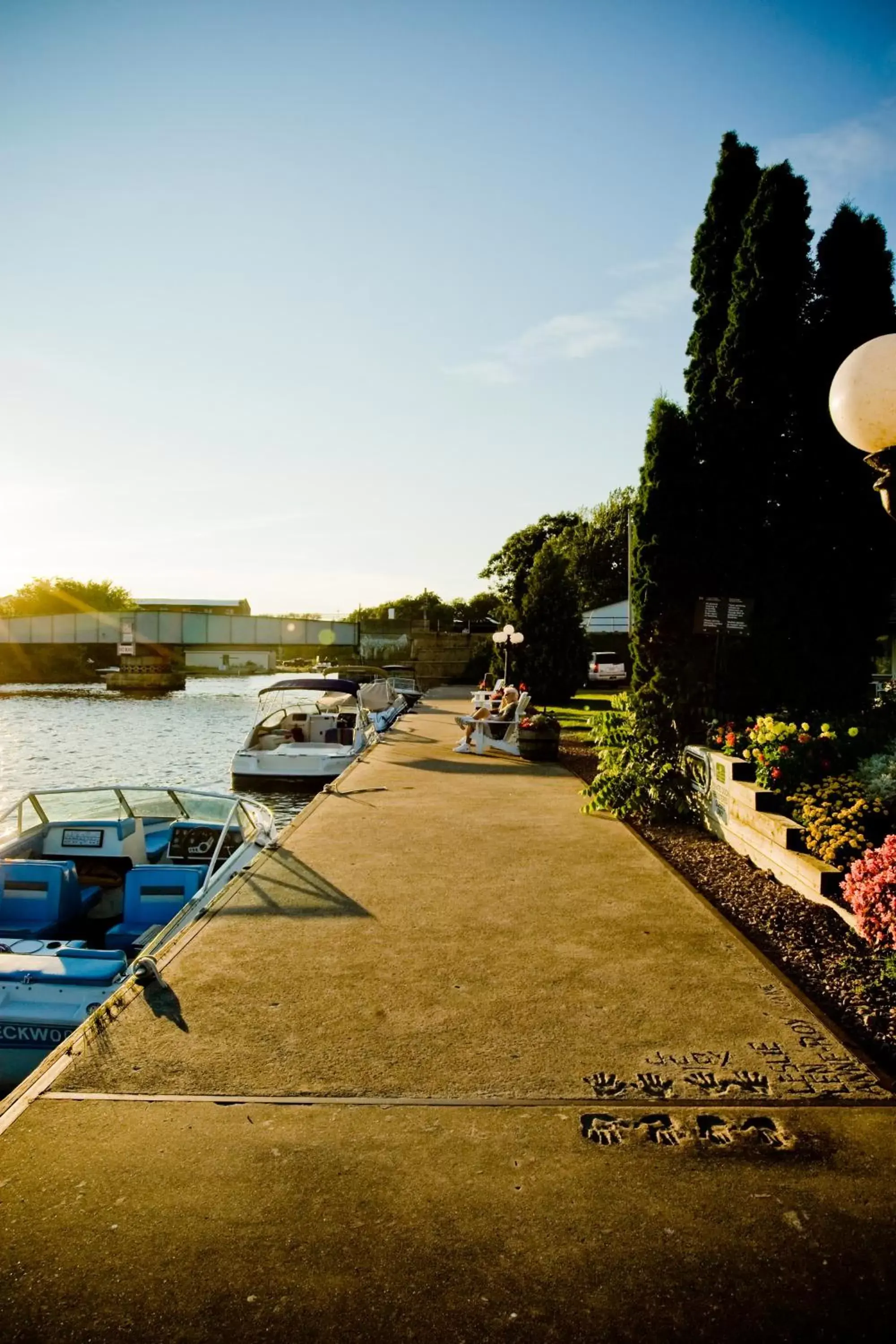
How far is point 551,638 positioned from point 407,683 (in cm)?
1948

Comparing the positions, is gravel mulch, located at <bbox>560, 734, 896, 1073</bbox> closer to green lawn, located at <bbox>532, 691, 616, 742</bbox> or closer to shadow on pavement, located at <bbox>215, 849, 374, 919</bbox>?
shadow on pavement, located at <bbox>215, 849, 374, 919</bbox>

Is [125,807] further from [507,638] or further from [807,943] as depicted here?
[507,638]

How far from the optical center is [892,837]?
543cm

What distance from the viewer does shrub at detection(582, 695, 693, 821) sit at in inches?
397

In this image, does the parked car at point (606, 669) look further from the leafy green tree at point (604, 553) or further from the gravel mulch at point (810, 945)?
the gravel mulch at point (810, 945)

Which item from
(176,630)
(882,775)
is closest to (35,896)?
(882,775)

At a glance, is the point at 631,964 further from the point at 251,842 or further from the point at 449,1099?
the point at 251,842

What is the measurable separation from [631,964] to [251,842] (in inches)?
170

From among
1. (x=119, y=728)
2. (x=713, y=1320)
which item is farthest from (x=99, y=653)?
(x=713, y=1320)

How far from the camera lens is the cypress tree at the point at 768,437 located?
35.1ft

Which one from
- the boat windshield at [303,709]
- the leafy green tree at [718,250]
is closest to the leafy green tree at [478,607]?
the boat windshield at [303,709]

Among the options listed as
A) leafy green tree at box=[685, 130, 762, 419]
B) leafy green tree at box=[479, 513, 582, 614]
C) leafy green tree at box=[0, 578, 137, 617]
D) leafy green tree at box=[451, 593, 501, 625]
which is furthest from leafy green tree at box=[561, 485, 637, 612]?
leafy green tree at box=[0, 578, 137, 617]

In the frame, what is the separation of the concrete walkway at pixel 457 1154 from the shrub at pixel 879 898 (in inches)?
29.3

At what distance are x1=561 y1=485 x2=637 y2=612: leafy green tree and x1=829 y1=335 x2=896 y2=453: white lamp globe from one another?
56045 millimetres
